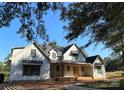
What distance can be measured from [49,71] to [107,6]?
13.5m

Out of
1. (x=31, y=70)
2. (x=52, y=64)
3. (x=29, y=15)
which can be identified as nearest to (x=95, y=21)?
(x=29, y=15)

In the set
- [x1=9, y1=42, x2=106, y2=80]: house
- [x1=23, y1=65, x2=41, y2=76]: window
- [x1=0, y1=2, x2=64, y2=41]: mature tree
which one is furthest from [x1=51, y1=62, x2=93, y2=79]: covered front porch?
[x1=0, y1=2, x2=64, y2=41]: mature tree

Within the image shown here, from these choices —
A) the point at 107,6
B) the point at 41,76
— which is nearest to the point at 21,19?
the point at 107,6

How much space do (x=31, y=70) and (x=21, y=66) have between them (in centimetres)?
101

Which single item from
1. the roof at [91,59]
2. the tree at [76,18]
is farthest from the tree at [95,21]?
the roof at [91,59]

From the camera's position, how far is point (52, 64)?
22.6 meters

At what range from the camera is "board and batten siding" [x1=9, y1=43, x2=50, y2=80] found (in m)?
19.4

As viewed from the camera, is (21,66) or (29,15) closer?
(29,15)

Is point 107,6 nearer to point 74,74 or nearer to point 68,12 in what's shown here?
point 68,12

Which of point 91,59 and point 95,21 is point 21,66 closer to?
point 91,59

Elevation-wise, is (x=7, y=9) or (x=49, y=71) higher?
(x=7, y=9)

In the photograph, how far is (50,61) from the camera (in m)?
21.4

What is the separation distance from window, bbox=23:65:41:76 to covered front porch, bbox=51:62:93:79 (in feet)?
6.23

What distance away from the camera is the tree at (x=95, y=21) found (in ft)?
27.0
